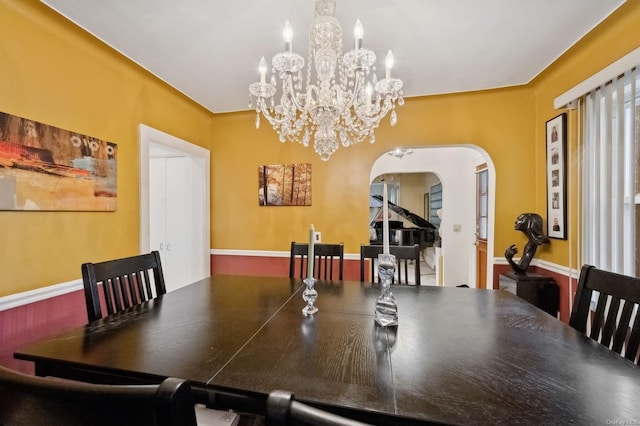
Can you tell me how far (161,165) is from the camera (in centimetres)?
353

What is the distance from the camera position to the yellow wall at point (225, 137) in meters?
1.65

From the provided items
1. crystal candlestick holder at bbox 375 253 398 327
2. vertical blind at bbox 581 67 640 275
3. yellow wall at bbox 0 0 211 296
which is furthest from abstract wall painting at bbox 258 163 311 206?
vertical blind at bbox 581 67 640 275

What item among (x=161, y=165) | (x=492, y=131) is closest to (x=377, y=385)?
(x=492, y=131)

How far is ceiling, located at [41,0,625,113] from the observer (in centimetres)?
164

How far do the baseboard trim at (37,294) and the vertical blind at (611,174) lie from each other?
3.56 meters

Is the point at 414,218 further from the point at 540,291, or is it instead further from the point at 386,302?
the point at 386,302

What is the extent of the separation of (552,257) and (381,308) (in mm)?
2137

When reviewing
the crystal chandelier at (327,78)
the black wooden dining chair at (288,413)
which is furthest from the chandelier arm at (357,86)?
the black wooden dining chair at (288,413)

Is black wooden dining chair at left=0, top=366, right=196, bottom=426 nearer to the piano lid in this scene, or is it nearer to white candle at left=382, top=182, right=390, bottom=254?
white candle at left=382, top=182, right=390, bottom=254

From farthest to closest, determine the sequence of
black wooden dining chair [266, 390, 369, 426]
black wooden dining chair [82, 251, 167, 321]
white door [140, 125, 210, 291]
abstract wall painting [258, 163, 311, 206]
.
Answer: white door [140, 125, 210, 291]
abstract wall painting [258, 163, 311, 206]
black wooden dining chair [82, 251, 167, 321]
black wooden dining chair [266, 390, 369, 426]

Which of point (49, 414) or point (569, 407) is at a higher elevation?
point (49, 414)

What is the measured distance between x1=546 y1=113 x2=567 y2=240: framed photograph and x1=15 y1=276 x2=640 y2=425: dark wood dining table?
1.35 m

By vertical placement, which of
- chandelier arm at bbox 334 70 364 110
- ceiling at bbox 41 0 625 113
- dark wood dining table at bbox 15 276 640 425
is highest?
ceiling at bbox 41 0 625 113

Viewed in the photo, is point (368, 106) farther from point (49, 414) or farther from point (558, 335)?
point (49, 414)
